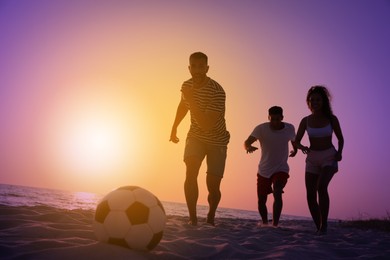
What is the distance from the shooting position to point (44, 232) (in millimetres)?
3168

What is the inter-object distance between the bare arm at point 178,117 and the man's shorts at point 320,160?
2224mm

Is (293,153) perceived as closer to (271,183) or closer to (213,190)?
A: (271,183)

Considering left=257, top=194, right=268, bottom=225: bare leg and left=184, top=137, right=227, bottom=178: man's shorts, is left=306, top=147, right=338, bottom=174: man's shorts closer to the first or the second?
left=257, top=194, right=268, bottom=225: bare leg

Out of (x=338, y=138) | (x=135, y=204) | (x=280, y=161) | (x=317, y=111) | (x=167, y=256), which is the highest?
(x=317, y=111)

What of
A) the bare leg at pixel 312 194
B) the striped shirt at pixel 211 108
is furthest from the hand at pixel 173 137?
the bare leg at pixel 312 194

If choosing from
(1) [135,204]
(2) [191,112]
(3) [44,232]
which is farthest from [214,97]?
(3) [44,232]

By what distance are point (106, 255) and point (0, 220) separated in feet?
5.79

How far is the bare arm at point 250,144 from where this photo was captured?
645 centimetres

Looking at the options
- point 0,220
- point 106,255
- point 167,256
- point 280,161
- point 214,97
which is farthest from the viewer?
point 280,161

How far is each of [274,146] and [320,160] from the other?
0.97 m

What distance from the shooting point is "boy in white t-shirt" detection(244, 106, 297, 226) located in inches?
254

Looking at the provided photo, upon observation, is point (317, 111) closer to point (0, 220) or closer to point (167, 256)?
point (167, 256)

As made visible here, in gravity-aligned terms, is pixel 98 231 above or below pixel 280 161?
below

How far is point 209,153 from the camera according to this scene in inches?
213
